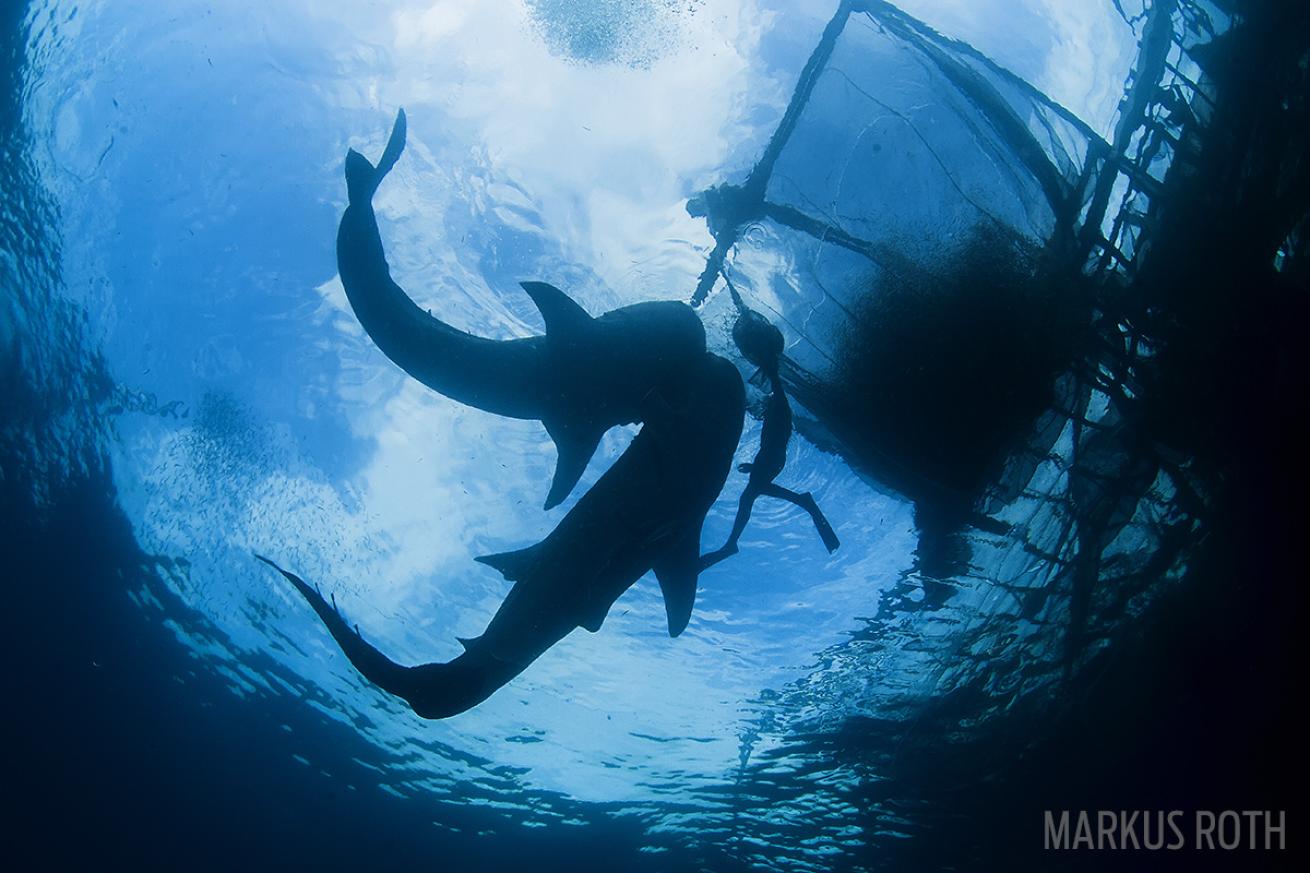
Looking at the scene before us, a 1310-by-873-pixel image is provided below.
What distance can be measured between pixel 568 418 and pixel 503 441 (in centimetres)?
565

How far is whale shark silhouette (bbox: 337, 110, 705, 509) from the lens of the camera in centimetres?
348

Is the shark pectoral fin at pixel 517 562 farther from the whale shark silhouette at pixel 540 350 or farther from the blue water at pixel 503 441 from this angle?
the blue water at pixel 503 441

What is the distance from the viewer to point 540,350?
12.5 ft

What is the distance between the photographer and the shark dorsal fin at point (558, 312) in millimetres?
3648

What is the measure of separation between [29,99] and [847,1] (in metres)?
11.7

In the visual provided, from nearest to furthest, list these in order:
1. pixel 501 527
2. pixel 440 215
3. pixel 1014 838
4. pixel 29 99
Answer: pixel 440 215
pixel 29 99
pixel 501 527
pixel 1014 838

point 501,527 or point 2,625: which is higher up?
point 501,527

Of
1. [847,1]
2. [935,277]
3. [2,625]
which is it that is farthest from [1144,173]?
[2,625]

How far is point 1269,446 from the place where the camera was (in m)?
7.60

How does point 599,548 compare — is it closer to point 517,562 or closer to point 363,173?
point 517,562

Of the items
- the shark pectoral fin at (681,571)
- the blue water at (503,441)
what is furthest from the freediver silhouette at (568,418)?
the blue water at (503,441)

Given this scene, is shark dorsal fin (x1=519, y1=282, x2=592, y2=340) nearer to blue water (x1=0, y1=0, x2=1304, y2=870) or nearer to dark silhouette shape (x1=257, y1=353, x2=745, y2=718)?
dark silhouette shape (x1=257, y1=353, x2=745, y2=718)

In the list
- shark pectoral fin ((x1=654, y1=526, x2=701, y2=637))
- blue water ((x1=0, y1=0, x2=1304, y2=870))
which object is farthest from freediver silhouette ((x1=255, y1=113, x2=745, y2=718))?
blue water ((x1=0, y1=0, x2=1304, y2=870))

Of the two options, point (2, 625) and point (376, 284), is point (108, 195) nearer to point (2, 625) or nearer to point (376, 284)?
point (376, 284)
